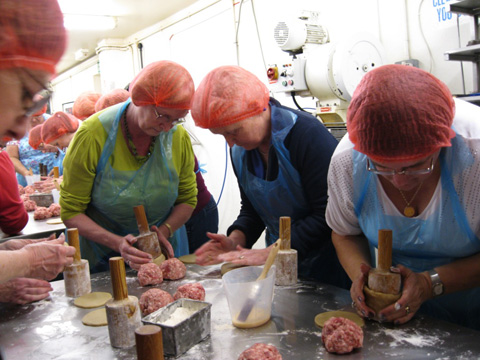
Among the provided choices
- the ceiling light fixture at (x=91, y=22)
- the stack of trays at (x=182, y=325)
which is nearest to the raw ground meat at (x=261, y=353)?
the stack of trays at (x=182, y=325)

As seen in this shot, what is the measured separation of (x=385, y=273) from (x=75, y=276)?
4.04 feet

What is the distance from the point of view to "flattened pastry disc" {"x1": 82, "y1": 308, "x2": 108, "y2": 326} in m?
1.52

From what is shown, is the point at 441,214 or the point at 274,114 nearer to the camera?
the point at 441,214

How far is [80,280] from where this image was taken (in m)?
1.81

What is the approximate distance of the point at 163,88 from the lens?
6.91 feet

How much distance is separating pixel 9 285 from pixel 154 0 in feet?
16.4

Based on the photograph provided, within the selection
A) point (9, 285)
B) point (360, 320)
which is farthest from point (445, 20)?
point (9, 285)

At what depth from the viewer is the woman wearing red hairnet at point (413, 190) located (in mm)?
1236

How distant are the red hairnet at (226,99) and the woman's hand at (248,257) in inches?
23.0

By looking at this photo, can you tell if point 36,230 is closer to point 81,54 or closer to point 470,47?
point 470,47

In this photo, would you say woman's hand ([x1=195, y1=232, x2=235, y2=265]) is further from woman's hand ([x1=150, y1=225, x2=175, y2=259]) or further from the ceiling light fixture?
the ceiling light fixture

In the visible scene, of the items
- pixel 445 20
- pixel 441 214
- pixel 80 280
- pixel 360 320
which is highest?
pixel 445 20

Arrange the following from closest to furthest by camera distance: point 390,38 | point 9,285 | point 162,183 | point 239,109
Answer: point 9,285
point 239,109
point 162,183
point 390,38

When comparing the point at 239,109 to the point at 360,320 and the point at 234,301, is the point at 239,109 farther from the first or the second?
the point at 360,320
